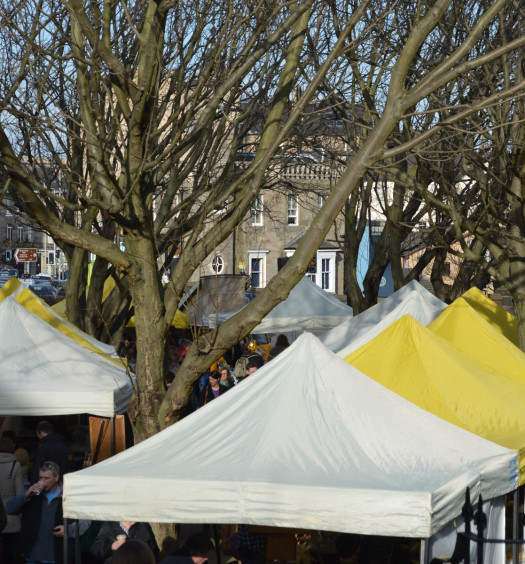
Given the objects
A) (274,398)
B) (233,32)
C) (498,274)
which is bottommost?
(274,398)

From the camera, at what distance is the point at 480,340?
11477 millimetres

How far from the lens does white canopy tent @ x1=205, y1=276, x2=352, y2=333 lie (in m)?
21.4

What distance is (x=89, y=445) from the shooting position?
463 inches

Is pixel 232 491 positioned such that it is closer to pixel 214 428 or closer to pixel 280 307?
pixel 214 428

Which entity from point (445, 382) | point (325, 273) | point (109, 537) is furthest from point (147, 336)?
point (325, 273)

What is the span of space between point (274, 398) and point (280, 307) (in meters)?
15.2

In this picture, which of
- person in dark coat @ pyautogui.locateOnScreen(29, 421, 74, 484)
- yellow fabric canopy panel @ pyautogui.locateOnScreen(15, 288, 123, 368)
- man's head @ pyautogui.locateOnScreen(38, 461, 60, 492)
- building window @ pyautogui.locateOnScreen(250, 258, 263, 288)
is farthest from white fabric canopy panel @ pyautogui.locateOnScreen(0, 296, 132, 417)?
building window @ pyautogui.locateOnScreen(250, 258, 263, 288)

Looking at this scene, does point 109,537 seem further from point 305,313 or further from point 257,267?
point 257,267

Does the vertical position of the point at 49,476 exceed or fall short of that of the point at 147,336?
it falls short

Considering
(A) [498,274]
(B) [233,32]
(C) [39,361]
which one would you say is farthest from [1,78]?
(A) [498,274]

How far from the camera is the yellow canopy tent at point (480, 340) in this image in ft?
36.2

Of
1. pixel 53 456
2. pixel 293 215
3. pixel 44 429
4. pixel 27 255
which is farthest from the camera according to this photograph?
pixel 293 215

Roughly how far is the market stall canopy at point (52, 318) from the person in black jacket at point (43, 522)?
4.85m

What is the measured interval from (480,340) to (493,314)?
15.3ft
